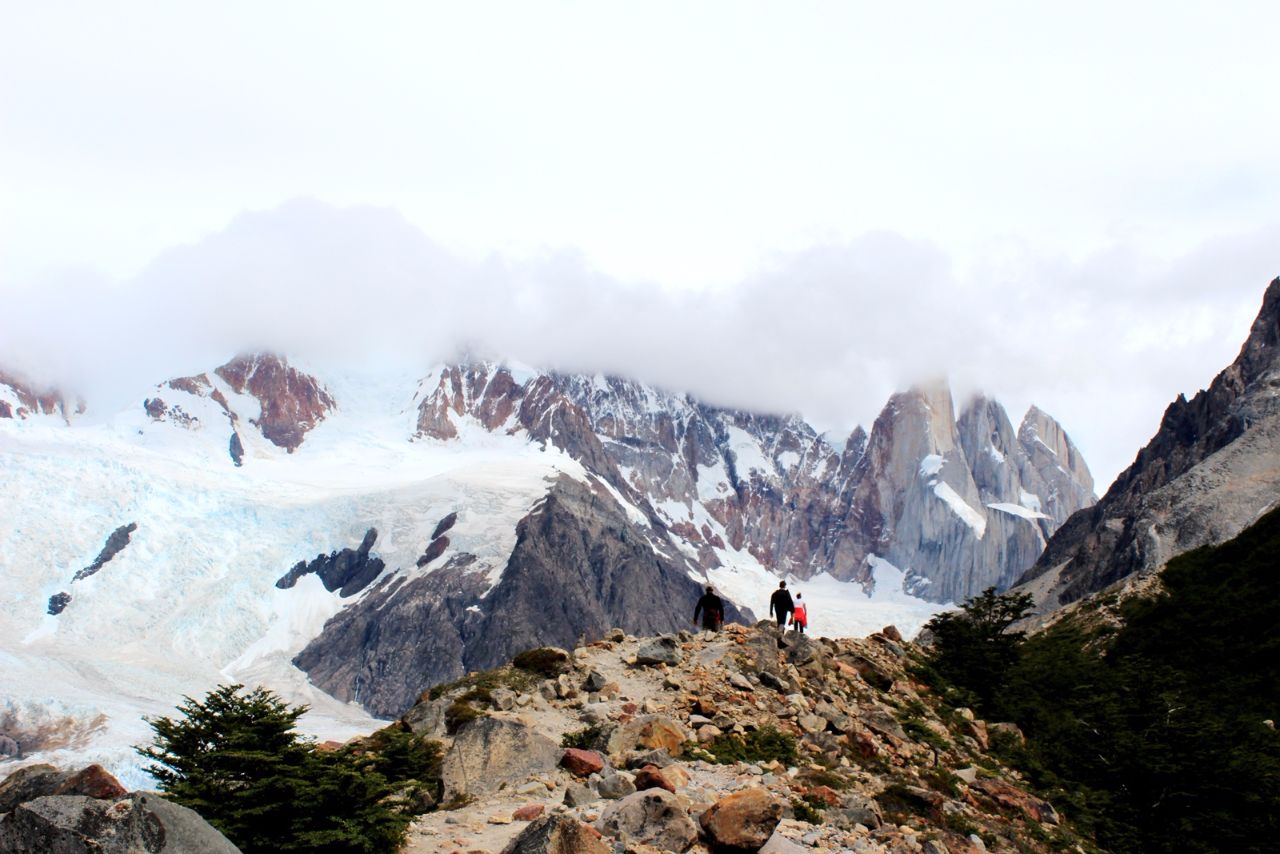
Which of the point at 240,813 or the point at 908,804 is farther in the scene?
the point at 908,804

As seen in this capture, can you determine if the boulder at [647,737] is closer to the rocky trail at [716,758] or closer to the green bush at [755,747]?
the rocky trail at [716,758]

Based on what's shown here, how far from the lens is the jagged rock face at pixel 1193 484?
3656 inches

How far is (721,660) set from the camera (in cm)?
2644

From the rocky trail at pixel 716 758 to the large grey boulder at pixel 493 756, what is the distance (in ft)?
0.09

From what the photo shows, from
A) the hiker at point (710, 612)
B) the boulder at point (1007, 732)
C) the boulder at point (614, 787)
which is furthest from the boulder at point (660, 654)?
the boulder at point (1007, 732)

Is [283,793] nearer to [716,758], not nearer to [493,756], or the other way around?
[493,756]

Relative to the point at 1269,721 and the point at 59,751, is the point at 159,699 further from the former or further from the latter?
the point at 1269,721

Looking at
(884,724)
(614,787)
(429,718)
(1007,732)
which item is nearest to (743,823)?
(614,787)

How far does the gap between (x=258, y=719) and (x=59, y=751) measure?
166335 mm

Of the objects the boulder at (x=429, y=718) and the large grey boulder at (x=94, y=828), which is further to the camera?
the boulder at (x=429, y=718)

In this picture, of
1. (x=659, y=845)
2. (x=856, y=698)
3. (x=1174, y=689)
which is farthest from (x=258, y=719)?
(x=1174, y=689)

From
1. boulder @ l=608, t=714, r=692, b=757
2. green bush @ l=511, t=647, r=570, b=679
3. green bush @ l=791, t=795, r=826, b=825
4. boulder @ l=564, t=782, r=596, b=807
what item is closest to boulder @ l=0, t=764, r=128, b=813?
boulder @ l=564, t=782, r=596, b=807

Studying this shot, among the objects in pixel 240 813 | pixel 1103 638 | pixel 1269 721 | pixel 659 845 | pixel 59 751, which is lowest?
pixel 59 751

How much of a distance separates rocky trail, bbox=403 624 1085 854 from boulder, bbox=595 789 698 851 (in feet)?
0.08
